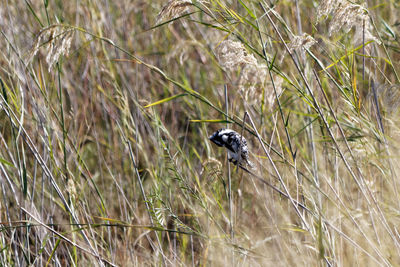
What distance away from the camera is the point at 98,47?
2.12m

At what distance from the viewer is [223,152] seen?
1972 mm

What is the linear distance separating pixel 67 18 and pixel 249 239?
65.1 inches

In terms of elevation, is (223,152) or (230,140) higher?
(230,140)

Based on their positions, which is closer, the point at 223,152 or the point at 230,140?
the point at 230,140

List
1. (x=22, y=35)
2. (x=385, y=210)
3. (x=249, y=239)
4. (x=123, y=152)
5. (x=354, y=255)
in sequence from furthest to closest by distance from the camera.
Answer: (x=22, y=35) < (x=123, y=152) < (x=249, y=239) < (x=385, y=210) < (x=354, y=255)

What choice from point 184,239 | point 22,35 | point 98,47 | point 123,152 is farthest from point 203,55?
point 184,239

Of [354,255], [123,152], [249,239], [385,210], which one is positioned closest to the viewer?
[354,255]

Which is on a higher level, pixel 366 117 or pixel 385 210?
pixel 366 117

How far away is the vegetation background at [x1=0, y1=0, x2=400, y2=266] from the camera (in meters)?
1.18

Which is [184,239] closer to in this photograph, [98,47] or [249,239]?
[249,239]

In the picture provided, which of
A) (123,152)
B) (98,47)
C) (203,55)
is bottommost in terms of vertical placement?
(123,152)

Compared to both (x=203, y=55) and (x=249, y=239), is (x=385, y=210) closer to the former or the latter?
(x=249, y=239)

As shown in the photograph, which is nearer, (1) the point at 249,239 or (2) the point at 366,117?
(2) the point at 366,117

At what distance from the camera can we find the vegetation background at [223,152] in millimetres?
1182
